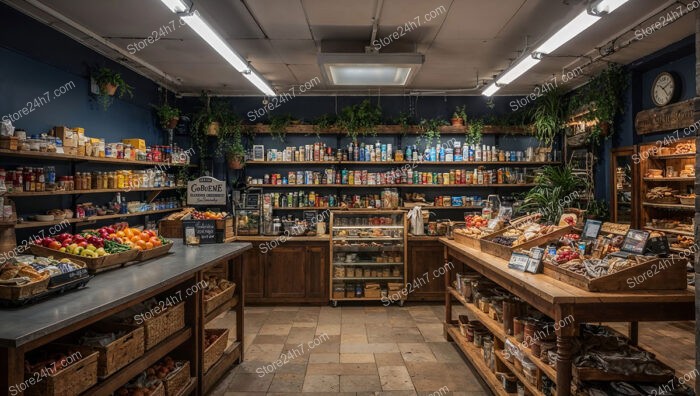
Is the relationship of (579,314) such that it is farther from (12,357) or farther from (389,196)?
(389,196)

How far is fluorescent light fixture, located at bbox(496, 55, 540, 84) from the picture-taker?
205 inches

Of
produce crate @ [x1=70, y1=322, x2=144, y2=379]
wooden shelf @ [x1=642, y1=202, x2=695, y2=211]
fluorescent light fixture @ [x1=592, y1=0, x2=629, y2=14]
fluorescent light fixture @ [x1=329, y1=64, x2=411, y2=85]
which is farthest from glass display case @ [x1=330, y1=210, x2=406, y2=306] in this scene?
produce crate @ [x1=70, y1=322, x2=144, y2=379]

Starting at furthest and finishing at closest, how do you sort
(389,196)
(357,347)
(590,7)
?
(389,196) < (357,347) < (590,7)

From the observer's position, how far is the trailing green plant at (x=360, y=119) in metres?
7.88

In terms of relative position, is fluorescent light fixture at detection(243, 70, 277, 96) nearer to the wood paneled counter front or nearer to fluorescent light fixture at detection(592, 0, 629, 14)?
the wood paneled counter front

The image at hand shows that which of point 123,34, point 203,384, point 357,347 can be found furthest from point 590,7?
point 123,34

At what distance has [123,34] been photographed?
5406 millimetres

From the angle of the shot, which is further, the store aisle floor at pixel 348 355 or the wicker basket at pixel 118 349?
the store aisle floor at pixel 348 355

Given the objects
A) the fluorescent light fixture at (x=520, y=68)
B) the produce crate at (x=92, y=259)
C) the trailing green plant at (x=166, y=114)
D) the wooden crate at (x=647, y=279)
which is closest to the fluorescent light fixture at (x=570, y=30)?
the fluorescent light fixture at (x=520, y=68)

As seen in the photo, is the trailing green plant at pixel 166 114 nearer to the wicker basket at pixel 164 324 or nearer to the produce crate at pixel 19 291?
the wicker basket at pixel 164 324

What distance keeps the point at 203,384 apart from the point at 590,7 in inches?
178

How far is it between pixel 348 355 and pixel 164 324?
2.27 m

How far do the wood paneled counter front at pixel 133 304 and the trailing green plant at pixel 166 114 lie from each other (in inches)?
136

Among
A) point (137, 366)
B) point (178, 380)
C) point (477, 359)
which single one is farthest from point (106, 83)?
point (477, 359)
